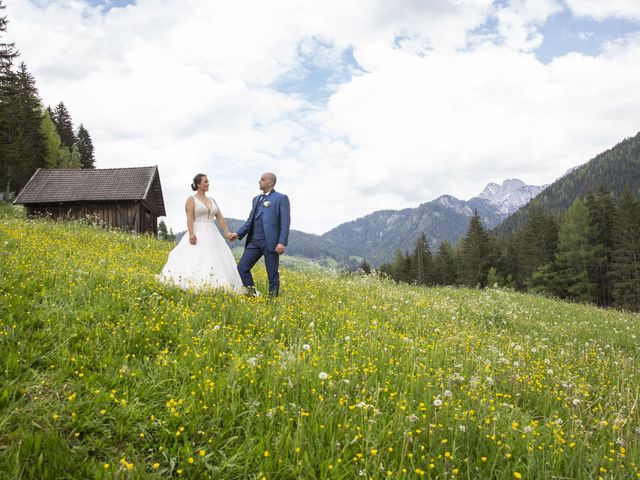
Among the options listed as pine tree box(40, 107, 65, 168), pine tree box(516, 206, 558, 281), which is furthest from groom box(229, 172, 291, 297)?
pine tree box(40, 107, 65, 168)

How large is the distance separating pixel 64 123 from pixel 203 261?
8436 centimetres

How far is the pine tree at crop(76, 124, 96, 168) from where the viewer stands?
74.6 meters

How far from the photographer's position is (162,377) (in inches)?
151

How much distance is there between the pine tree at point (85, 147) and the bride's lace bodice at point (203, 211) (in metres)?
79.8

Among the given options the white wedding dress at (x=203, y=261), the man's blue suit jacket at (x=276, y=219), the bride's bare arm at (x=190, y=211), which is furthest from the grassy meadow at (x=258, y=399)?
the bride's bare arm at (x=190, y=211)

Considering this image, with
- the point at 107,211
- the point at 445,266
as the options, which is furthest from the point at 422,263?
the point at 107,211

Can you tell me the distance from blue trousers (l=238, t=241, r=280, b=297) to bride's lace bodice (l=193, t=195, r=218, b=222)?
45.1 inches

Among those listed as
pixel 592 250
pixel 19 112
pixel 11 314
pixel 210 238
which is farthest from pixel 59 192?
pixel 592 250

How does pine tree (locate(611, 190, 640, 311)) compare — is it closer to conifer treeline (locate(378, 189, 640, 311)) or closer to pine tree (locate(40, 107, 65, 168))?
conifer treeline (locate(378, 189, 640, 311))

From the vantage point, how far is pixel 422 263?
80.3 metres

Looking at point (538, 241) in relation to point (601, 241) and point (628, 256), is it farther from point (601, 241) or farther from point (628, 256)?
point (628, 256)

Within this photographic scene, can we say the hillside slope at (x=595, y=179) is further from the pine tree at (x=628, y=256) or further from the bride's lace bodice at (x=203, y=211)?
the bride's lace bodice at (x=203, y=211)

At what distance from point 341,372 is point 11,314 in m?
3.97

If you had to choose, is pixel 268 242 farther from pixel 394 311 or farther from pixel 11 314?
pixel 11 314
